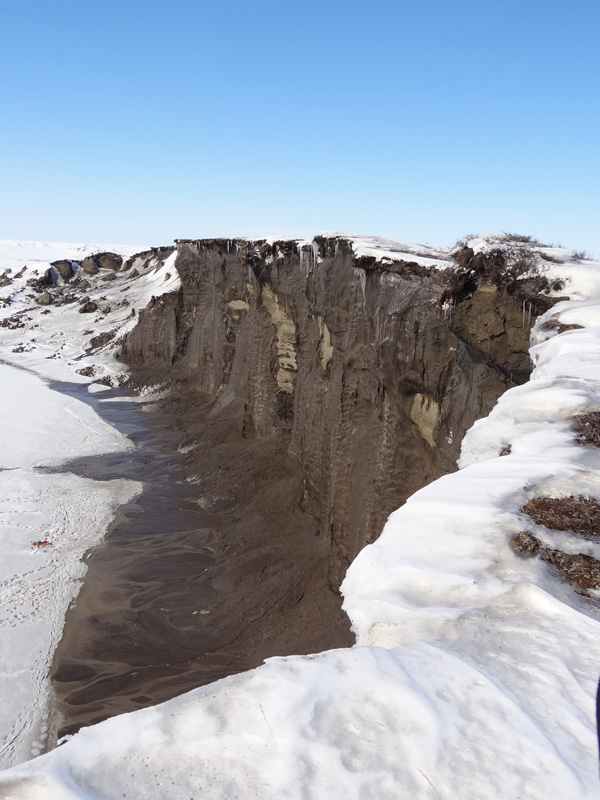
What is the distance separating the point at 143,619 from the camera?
1206 centimetres

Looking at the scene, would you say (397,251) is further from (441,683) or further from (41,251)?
(41,251)

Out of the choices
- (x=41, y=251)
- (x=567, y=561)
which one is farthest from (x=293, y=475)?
(x=41, y=251)

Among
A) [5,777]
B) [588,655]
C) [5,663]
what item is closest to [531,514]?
[588,655]

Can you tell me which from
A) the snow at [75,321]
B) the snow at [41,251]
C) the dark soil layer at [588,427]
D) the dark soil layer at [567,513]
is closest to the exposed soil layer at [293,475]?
the dark soil layer at [588,427]

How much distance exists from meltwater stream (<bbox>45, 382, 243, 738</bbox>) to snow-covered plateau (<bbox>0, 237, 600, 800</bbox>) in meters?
7.43

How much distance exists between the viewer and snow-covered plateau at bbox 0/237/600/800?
199cm

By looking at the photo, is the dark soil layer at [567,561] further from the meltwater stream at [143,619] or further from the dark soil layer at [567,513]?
the meltwater stream at [143,619]

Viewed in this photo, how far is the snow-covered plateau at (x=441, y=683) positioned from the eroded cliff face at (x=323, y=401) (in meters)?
3.29

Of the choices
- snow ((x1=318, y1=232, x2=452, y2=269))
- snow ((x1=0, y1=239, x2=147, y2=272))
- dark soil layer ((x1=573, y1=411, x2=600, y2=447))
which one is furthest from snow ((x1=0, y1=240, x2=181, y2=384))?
dark soil layer ((x1=573, y1=411, x2=600, y2=447))

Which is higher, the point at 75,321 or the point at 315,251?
the point at 315,251

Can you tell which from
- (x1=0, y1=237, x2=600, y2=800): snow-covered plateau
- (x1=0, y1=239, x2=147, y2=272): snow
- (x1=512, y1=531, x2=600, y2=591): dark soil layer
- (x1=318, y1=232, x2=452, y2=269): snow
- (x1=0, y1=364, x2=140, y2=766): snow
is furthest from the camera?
(x1=0, y1=239, x2=147, y2=272): snow

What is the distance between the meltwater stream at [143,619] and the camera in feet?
32.7

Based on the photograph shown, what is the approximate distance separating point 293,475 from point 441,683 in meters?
14.1

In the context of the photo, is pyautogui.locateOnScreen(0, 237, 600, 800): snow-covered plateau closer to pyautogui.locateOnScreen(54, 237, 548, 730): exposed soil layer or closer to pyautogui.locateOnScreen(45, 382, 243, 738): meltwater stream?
pyautogui.locateOnScreen(54, 237, 548, 730): exposed soil layer
